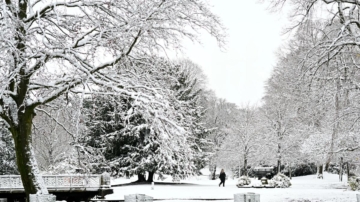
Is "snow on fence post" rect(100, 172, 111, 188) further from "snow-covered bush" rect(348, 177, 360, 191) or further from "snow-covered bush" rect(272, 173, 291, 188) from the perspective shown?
"snow-covered bush" rect(348, 177, 360, 191)

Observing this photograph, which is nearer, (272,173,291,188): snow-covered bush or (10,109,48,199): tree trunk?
(10,109,48,199): tree trunk

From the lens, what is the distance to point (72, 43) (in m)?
10.2

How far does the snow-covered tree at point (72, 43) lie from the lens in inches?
370

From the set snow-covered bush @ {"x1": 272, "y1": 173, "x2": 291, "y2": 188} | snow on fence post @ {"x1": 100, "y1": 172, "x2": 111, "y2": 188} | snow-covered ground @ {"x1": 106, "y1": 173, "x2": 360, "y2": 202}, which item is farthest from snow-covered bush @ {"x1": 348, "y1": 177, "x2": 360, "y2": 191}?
snow on fence post @ {"x1": 100, "y1": 172, "x2": 111, "y2": 188}

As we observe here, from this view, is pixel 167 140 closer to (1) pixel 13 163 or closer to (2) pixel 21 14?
(2) pixel 21 14

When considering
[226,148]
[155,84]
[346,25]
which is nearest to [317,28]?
[346,25]

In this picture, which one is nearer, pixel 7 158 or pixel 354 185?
pixel 354 185

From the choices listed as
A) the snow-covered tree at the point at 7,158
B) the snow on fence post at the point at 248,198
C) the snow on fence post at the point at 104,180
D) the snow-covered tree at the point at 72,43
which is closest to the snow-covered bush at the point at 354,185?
the snow on fence post at the point at 104,180

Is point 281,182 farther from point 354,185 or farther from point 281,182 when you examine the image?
point 354,185

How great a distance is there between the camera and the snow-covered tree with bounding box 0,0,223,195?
30.8ft

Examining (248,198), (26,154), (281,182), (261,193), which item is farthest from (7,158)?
(248,198)

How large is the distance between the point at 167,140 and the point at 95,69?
232cm

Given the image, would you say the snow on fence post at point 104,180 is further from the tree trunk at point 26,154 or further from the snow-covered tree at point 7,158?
the tree trunk at point 26,154

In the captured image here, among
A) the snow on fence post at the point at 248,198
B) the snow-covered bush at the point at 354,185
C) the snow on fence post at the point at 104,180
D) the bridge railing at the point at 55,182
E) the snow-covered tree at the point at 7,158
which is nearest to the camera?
the snow on fence post at the point at 248,198
